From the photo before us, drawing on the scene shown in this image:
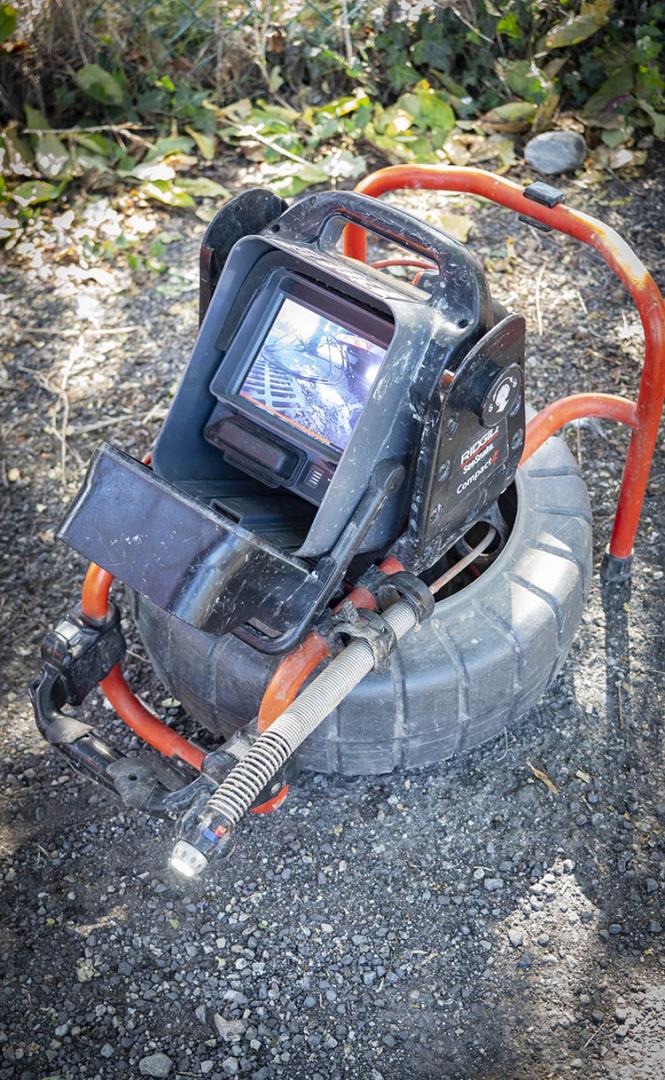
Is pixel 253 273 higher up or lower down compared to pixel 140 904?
higher up

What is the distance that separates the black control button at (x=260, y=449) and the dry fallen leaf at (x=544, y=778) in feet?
3.32

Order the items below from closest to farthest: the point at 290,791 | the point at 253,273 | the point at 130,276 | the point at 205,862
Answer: the point at 205,862 < the point at 253,273 < the point at 290,791 < the point at 130,276

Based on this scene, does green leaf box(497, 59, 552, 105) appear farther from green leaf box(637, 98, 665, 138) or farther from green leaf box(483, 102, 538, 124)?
green leaf box(637, 98, 665, 138)

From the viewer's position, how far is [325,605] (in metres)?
2.35

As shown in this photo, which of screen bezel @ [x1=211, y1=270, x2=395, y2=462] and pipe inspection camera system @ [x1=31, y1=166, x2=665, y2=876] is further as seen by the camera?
screen bezel @ [x1=211, y1=270, x2=395, y2=462]

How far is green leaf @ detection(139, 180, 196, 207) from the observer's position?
14.6 ft

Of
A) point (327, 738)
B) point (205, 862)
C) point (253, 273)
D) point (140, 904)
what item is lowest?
point (140, 904)

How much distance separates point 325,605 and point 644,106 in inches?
124

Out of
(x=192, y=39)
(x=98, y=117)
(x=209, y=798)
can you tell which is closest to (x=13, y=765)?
(x=209, y=798)

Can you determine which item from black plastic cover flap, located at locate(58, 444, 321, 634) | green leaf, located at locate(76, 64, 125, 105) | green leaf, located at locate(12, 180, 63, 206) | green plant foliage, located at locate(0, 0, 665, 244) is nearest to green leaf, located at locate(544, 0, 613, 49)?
green plant foliage, located at locate(0, 0, 665, 244)

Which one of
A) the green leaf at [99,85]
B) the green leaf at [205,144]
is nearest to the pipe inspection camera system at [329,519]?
the green leaf at [205,144]

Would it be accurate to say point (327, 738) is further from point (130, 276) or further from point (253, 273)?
point (130, 276)

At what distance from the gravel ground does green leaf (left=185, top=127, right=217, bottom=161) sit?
2.09m

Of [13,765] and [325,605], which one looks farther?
[13,765]
